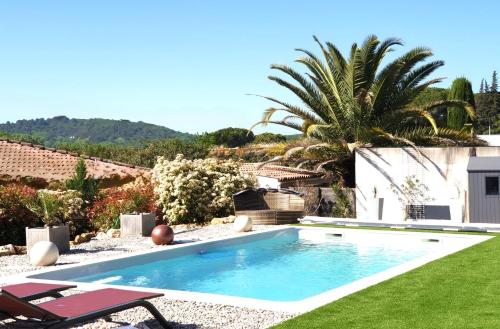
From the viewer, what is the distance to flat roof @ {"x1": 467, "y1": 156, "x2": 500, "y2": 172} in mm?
18016

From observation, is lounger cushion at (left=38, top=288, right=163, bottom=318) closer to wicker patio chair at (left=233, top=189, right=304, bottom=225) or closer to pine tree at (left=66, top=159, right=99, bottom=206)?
wicker patio chair at (left=233, top=189, right=304, bottom=225)

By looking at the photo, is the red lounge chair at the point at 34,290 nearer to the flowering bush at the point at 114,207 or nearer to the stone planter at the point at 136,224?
the stone planter at the point at 136,224

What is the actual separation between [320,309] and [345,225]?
11.4 meters

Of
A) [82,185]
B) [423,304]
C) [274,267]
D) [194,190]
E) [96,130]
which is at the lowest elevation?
[274,267]

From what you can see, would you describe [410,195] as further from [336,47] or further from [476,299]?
[476,299]

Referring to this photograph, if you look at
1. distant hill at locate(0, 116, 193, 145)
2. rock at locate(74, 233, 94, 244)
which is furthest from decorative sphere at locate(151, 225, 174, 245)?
distant hill at locate(0, 116, 193, 145)

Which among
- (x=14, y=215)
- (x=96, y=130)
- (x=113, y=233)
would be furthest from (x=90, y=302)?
(x=96, y=130)

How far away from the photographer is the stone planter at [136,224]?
1639cm

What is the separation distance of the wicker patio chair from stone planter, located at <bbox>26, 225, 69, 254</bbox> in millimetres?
6892

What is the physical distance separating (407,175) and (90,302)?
15.2 metres

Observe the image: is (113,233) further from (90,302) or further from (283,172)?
(90,302)

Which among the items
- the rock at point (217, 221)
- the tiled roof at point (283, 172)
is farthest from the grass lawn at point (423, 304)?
the tiled roof at point (283, 172)

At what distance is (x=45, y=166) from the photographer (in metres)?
27.1

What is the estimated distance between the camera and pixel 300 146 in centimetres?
2291
